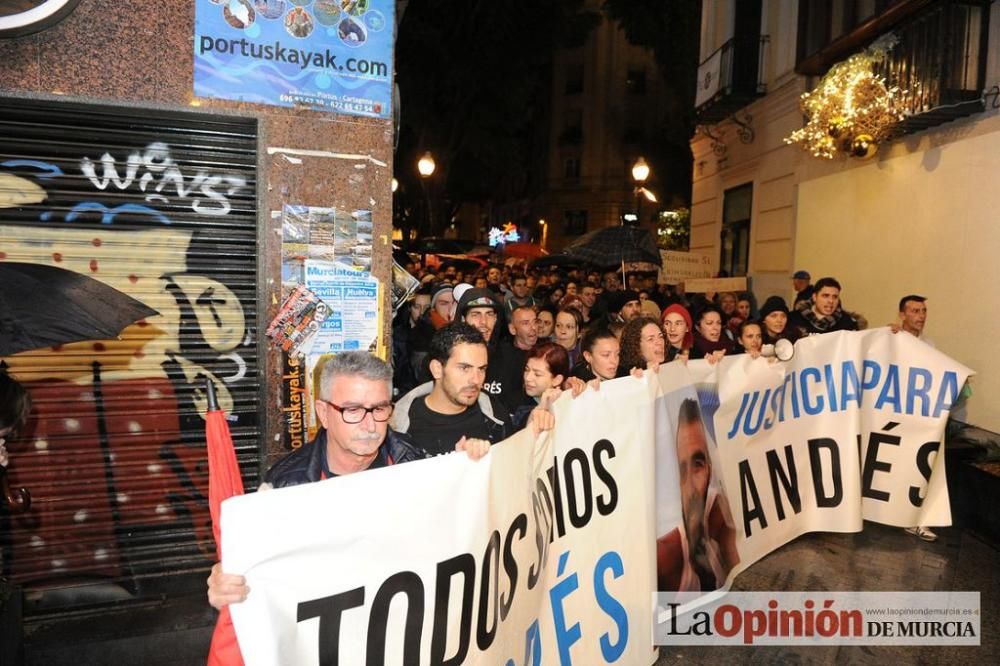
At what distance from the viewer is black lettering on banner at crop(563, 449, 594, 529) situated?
3.34 metres

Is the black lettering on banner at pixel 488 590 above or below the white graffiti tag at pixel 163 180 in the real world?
below

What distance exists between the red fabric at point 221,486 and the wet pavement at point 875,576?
278 cm

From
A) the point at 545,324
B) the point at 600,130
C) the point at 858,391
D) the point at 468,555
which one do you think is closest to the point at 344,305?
the point at 468,555

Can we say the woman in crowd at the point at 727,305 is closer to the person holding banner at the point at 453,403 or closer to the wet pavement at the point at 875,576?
the wet pavement at the point at 875,576

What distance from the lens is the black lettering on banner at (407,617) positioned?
230 cm

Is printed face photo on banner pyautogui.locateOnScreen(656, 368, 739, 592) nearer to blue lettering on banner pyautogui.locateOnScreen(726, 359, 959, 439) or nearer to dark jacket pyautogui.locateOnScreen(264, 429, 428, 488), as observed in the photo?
blue lettering on banner pyautogui.locateOnScreen(726, 359, 959, 439)

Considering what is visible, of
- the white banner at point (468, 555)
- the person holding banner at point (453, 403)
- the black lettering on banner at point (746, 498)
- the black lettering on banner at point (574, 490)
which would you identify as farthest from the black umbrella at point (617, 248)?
→ the black lettering on banner at point (574, 490)

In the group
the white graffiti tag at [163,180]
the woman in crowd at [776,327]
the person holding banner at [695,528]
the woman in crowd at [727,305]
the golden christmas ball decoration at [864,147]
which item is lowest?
the person holding banner at [695,528]

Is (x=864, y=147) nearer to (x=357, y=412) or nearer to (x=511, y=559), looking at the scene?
(x=511, y=559)

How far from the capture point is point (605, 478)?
3.53 meters

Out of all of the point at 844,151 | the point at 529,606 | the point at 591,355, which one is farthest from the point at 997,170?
the point at 529,606

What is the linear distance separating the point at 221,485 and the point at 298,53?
334 centimetres

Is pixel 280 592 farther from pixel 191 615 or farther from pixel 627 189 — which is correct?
pixel 627 189

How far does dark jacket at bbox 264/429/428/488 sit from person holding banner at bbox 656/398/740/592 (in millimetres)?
1769
